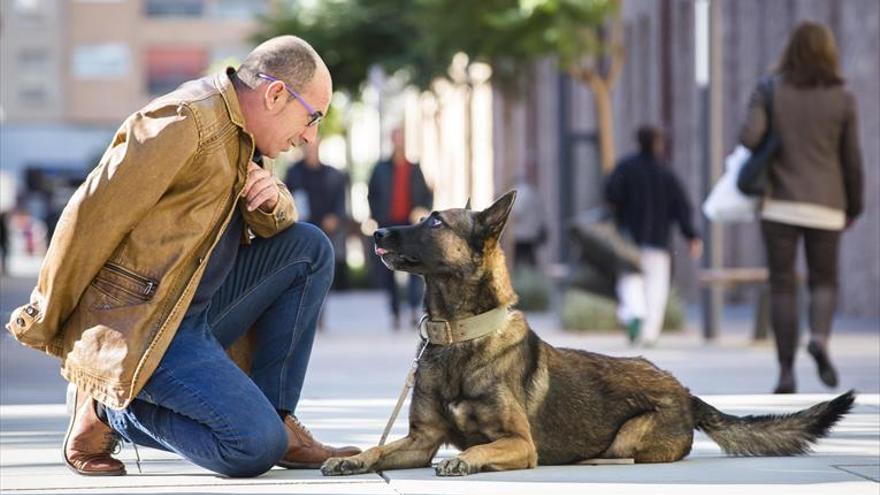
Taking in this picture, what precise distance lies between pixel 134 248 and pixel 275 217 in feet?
1.99

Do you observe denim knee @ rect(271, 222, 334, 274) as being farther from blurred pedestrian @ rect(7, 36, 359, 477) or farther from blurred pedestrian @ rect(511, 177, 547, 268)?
blurred pedestrian @ rect(511, 177, 547, 268)

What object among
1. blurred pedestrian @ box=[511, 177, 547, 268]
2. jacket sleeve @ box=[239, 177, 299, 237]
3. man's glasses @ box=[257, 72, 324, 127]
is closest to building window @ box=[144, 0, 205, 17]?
blurred pedestrian @ box=[511, 177, 547, 268]

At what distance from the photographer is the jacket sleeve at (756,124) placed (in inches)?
437

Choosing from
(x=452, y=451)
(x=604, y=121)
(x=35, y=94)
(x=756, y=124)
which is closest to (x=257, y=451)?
(x=452, y=451)

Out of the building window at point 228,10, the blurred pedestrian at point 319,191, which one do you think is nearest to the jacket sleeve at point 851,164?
the blurred pedestrian at point 319,191

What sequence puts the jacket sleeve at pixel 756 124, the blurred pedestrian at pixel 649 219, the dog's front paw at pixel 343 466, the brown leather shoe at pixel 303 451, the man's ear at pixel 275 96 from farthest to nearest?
the blurred pedestrian at pixel 649 219
the jacket sleeve at pixel 756 124
the brown leather shoe at pixel 303 451
the dog's front paw at pixel 343 466
the man's ear at pixel 275 96

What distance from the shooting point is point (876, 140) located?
20.3 metres

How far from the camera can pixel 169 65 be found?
297 ft

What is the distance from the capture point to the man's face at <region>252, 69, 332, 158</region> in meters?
6.52

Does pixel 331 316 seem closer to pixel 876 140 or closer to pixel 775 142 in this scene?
pixel 876 140

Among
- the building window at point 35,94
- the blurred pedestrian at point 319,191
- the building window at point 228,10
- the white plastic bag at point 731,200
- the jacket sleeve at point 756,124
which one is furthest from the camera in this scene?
the building window at point 228,10

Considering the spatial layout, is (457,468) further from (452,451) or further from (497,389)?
(452,451)

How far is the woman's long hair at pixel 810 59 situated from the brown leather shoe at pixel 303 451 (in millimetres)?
4893

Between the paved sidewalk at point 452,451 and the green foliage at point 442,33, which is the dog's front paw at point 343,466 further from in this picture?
the green foliage at point 442,33
